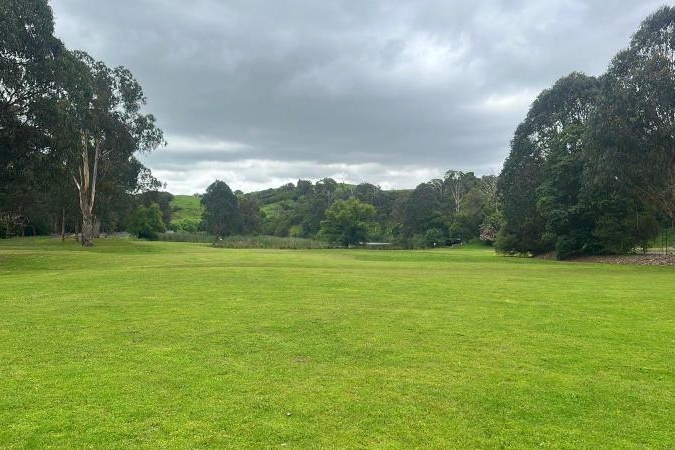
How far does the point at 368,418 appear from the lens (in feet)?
17.6

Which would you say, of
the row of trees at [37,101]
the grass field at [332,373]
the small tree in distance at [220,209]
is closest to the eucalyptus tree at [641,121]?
the grass field at [332,373]

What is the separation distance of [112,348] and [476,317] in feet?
24.5

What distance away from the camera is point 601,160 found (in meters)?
30.2

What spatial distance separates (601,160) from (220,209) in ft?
215

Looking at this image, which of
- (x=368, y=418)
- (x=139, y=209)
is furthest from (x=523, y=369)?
(x=139, y=209)

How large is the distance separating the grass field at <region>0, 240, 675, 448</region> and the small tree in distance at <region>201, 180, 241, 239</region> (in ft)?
238

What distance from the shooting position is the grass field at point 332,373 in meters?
5.05

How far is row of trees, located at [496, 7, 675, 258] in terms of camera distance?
28.3 m

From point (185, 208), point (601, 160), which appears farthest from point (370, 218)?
point (185, 208)

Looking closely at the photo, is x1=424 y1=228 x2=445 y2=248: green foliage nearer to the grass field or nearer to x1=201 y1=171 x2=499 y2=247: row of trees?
x1=201 y1=171 x2=499 y2=247: row of trees

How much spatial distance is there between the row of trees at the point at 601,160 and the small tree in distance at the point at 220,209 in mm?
50959

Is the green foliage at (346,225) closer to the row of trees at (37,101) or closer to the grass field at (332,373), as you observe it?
the row of trees at (37,101)

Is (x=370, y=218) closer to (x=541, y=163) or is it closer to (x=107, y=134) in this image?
(x=541, y=163)

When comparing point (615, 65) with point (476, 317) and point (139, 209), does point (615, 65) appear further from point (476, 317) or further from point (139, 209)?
point (139, 209)
